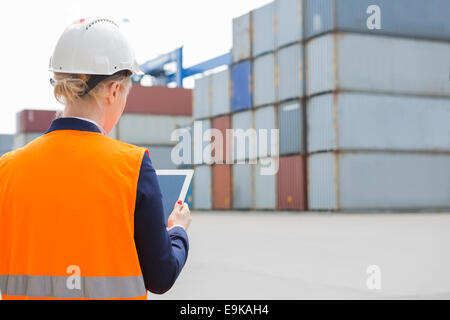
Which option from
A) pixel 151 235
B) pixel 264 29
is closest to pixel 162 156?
pixel 264 29

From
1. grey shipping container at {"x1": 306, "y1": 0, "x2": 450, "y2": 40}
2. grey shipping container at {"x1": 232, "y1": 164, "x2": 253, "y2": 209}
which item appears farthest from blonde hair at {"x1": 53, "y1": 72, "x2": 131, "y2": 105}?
grey shipping container at {"x1": 232, "y1": 164, "x2": 253, "y2": 209}

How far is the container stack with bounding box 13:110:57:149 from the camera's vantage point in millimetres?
57688

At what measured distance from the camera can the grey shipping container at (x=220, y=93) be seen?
38.1 metres

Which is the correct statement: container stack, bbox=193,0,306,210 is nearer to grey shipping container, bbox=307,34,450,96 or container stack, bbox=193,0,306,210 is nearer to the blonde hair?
grey shipping container, bbox=307,34,450,96

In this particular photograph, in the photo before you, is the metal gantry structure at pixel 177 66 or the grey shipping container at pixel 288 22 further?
the metal gantry structure at pixel 177 66

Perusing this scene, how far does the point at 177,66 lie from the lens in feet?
156

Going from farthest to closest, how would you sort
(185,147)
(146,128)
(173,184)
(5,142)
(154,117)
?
(5,142) → (154,117) → (146,128) → (185,147) → (173,184)

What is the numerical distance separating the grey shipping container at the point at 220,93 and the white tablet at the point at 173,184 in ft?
117

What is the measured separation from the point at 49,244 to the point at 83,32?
768 millimetres

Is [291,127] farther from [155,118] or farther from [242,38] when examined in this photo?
[155,118]

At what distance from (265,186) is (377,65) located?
30.3ft

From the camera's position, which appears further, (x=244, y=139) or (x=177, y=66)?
(x=177, y=66)

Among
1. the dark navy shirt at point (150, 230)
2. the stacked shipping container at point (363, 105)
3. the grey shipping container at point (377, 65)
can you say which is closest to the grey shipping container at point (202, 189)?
the stacked shipping container at point (363, 105)

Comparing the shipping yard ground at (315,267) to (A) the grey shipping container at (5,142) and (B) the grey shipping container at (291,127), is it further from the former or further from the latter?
(A) the grey shipping container at (5,142)
